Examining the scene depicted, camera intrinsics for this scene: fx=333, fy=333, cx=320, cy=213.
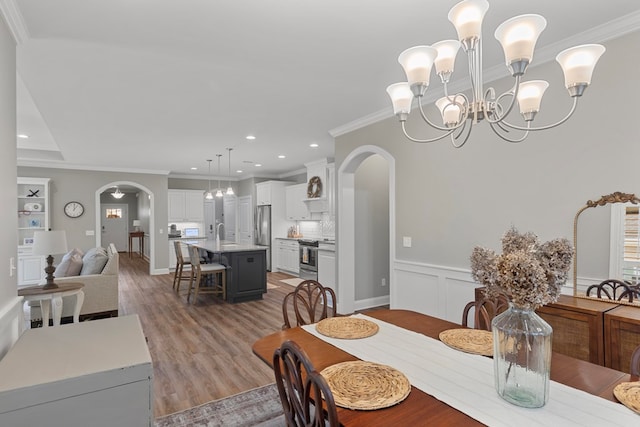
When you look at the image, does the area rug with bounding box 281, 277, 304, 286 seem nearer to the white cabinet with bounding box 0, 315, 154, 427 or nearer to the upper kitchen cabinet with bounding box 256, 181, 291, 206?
the upper kitchen cabinet with bounding box 256, 181, 291, 206

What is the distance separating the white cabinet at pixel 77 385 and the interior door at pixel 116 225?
13.3 meters

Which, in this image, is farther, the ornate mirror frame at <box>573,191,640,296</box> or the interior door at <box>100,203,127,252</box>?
the interior door at <box>100,203,127,252</box>

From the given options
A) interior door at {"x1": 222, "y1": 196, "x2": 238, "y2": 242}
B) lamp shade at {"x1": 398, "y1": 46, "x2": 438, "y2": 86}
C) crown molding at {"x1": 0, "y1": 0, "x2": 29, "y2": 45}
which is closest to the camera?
lamp shade at {"x1": 398, "y1": 46, "x2": 438, "y2": 86}

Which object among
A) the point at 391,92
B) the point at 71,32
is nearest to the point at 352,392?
the point at 391,92

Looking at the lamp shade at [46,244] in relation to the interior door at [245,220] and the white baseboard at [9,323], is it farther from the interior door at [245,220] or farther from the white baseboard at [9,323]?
the interior door at [245,220]

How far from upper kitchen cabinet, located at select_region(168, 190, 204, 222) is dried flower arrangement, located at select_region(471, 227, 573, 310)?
30.0 ft

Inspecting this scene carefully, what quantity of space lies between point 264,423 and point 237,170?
7114mm

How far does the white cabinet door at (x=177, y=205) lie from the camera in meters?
9.09

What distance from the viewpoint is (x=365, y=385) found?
4.36 feet

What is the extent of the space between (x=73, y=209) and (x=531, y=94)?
8.73 metres

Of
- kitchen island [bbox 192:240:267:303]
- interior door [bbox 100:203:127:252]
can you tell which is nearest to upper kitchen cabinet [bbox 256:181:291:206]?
kitchen island [bbox 192:240:267:303]

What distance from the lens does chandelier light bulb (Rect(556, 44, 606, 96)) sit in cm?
145

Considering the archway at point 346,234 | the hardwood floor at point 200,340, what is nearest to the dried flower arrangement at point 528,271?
the hardwood floor at point 200,340

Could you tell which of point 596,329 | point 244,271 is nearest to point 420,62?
point 596,329
